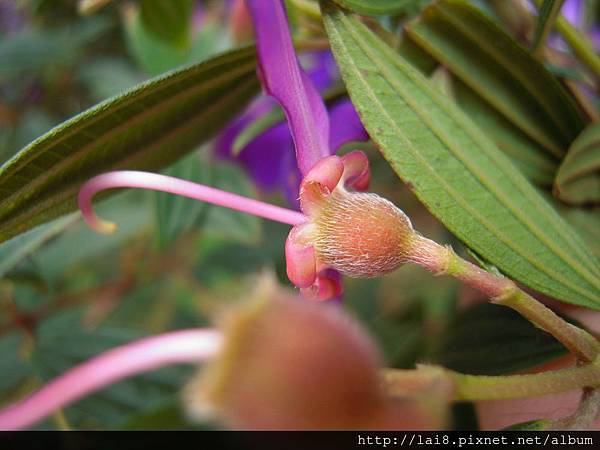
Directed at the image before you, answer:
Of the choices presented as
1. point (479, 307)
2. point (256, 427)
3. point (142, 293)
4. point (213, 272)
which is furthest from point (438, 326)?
point (256, 427)

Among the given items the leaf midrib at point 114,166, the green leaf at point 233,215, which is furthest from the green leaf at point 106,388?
the leaf midrib at point 114,166

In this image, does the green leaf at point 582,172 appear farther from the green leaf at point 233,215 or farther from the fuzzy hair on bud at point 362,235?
the green leaf at point 233,215

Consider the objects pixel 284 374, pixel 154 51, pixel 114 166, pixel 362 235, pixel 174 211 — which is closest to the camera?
pixel 284 374

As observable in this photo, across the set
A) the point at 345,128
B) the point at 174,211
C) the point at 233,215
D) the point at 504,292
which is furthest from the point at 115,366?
the point at 233,215

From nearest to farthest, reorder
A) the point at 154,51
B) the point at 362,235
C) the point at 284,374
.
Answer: the point at 284,374 → the point at 362,235 → the point at 154,51

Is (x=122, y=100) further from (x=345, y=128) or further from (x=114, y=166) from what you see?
(x=345, y=128)

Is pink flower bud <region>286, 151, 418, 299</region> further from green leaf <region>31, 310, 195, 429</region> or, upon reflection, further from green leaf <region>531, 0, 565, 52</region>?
green leaf <region>31, 310, 195, 429</region>

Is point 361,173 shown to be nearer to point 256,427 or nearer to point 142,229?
point 256,427
